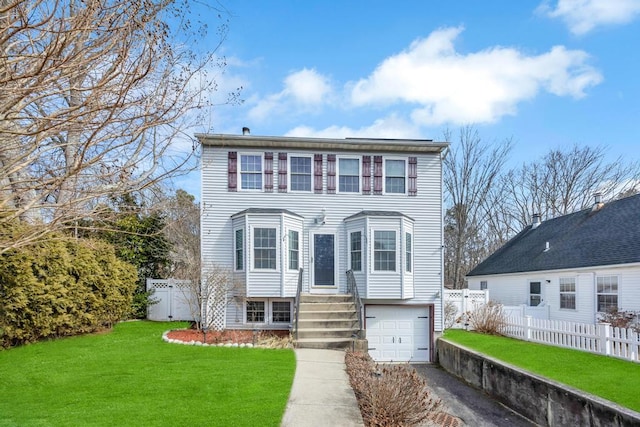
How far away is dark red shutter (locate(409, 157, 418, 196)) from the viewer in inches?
544

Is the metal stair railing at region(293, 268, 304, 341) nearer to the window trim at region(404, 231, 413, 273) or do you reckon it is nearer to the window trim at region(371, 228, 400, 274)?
the window trim at region(371, 228, 400, 274)

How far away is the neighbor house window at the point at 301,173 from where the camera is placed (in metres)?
13.6

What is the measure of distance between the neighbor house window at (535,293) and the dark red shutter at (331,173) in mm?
10579

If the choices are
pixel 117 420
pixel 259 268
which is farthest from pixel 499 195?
pixel 117 420

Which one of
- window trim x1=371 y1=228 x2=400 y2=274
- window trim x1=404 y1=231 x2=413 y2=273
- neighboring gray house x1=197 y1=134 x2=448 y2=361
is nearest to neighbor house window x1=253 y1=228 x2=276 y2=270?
neighboring gray house x1=197 y1=134 x2=448 y2=361

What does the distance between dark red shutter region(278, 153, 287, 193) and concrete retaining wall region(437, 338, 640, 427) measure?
754 cm

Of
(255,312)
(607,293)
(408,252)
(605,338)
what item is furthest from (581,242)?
(255,312)

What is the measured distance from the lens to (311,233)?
13.5 m

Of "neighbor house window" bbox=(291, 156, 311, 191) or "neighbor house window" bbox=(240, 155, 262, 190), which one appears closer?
"neighbor house window" bbox=(240, 155, 262, 190)

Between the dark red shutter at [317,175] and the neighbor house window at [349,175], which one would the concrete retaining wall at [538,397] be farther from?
the dark red shutter at [317,175]

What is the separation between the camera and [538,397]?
7164mm

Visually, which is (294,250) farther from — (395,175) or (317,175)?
(395,175)

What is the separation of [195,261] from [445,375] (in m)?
8.78

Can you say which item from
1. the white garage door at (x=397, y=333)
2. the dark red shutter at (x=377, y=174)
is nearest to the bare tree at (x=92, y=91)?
the dark red shutter at (x=377, y=174)
